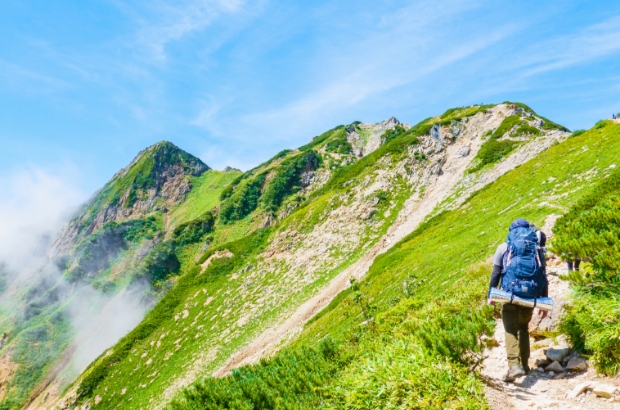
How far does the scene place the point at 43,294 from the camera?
12050cm

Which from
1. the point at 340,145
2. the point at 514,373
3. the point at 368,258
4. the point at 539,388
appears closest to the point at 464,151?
the point at 368,258

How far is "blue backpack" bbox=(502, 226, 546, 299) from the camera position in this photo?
6879 mm

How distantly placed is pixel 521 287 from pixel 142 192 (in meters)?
188

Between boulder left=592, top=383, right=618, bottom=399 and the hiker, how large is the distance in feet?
4.36

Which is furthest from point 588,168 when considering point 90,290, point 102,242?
point 102,242

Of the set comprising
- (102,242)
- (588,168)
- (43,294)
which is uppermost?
(102,242)

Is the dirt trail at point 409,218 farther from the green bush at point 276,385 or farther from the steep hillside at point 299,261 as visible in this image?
the green bush at point 276,385

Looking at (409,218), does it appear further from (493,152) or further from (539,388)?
(539,388)

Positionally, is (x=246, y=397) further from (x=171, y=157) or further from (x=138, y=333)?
(x=171, y=157)

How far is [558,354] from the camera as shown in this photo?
22.9 feet

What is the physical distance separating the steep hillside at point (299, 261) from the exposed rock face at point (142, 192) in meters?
83.2

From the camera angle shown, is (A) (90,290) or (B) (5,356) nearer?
(B) (5,356)

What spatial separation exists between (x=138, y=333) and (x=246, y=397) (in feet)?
221

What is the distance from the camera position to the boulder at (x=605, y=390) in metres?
5.42
